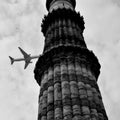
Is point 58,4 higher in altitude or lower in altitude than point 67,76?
higher

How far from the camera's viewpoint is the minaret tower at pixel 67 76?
17.3m

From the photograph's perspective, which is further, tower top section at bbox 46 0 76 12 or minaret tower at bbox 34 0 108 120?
tower top section at bbox 46 0 76 12

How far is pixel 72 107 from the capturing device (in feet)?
56.9

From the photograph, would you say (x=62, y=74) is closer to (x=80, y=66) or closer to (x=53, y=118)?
(x=80, y=66)

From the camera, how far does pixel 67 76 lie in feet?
65.6

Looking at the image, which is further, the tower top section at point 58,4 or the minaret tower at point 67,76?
the tower top section at point 58,4

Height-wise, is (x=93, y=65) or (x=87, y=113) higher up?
(x=93, y=65)

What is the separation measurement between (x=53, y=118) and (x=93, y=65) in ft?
24.3

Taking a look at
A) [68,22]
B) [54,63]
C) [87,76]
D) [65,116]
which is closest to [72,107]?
[65,116]

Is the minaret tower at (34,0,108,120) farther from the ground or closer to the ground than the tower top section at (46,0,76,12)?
closer to the ground

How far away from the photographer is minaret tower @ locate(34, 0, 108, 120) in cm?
1728

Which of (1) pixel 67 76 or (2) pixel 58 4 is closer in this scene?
(1) pixel 67 76

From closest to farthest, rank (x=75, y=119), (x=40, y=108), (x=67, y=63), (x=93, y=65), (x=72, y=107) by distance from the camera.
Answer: (x=75, y=119) → (x=72, y=107) → (x=40, y=108) → (x=67, y=63) → (x=93, y=65)

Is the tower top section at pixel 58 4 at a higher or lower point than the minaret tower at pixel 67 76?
higher
